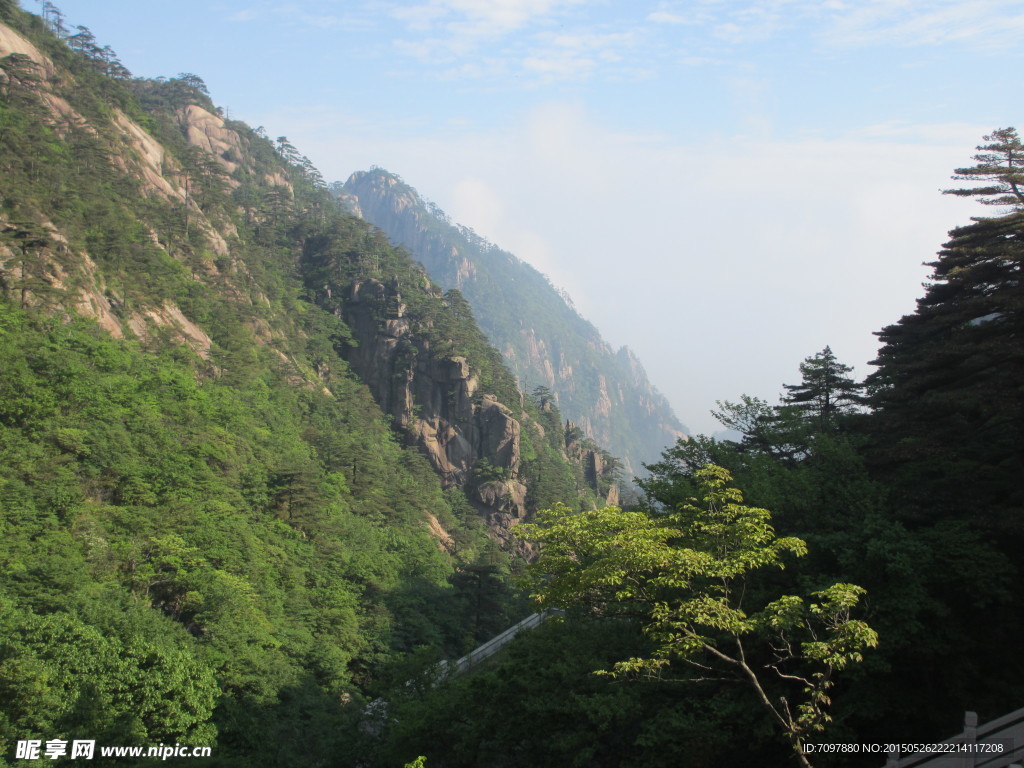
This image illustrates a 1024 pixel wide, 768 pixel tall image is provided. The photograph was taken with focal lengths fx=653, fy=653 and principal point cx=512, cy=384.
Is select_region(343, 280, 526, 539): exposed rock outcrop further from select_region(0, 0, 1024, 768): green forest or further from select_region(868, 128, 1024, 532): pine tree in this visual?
select_region(868, 128, 1024, 532): pine tree

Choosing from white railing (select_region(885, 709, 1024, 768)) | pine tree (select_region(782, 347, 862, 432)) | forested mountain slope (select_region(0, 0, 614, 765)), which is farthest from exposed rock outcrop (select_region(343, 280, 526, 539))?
white railing (select_region(885, 709, 1024, 768))

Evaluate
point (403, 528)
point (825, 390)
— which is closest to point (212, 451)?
point (403, 528)

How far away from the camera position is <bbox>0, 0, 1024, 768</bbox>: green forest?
400 inches

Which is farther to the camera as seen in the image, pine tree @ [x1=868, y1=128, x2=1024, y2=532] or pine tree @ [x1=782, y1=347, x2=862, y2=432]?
pine tree @ [x1=782, y1=347, x2=862, y2=432]

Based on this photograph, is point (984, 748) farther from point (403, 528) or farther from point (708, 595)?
point (403, 528)

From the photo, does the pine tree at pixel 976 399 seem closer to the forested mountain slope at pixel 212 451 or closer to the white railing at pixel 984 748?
the white railing at pixel 984 748

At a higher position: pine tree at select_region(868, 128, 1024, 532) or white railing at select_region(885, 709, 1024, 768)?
pine tree at select_region(868, 128, 1024, 532)

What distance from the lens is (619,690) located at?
10727 millimetres

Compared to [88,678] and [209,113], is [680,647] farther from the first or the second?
[209,113]

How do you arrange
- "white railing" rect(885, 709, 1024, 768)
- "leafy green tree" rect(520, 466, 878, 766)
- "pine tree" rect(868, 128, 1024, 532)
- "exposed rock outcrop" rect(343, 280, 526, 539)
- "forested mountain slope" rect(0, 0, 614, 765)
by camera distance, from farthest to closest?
1. "exposed rock outcrop" rect(343, 280, 526, 539)
2. "forested mountain slope" rect(0, 0, 614, 765)
3. "pine tree" rect(868, 128, 1024, 532)
4. "leafy green tree" rect(520, 466, 878, 766)
5. "white railing" rect(885, 709, 1024, 768)

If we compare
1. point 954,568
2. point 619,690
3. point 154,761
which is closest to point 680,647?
point 619,690

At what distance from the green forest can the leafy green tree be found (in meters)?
0.07

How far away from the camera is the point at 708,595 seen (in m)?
9.38

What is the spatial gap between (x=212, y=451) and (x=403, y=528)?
15.2 meters
